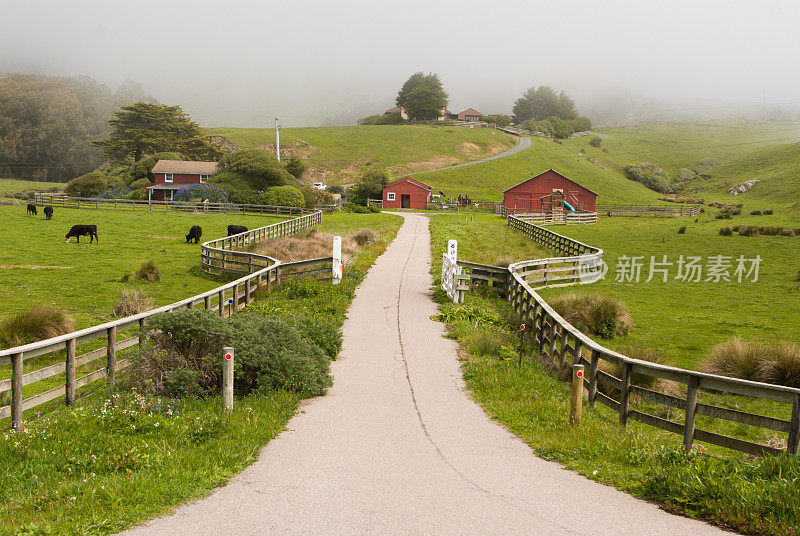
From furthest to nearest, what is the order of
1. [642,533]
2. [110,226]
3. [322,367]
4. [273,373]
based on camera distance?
[110,226] → [322,367] → [273,373] → [642,533]

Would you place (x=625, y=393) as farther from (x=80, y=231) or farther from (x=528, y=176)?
(x=528, y=176)

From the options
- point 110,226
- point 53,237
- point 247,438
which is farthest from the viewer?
point 110,226

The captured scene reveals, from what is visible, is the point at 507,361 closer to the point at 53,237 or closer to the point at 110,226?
the point at 53,237

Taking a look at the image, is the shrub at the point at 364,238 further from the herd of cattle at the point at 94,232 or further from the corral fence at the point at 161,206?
the corral fence at the point at 161,206

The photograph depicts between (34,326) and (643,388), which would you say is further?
(34,326)

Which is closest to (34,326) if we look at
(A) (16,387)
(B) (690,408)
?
(A) (16,387)

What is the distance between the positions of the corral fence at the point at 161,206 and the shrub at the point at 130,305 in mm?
41745

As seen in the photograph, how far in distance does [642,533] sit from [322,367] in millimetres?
6156

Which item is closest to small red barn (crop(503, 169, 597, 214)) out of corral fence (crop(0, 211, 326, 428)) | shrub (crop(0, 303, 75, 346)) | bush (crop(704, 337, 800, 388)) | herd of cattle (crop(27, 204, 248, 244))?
herd of cattle (crop(27, 204, 248, 244))

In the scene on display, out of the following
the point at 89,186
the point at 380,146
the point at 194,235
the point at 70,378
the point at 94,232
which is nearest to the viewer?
the point at 70,378

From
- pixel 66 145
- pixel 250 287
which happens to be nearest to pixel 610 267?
pixel 250 287

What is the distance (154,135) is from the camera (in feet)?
311

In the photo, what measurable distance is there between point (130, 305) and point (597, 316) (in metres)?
12.8

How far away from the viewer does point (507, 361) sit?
38.3 ft
